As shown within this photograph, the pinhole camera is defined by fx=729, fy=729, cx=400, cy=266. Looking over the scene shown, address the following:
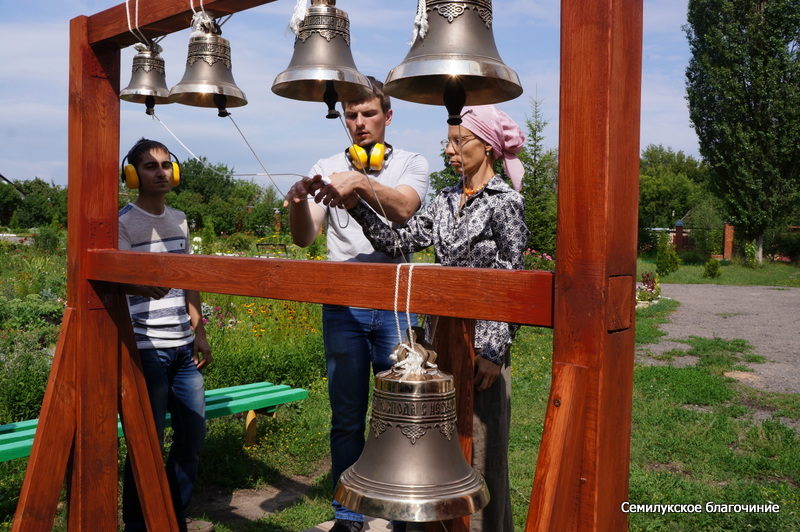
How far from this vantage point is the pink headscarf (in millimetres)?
2746

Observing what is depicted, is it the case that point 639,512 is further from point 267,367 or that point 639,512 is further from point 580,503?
point 267,367

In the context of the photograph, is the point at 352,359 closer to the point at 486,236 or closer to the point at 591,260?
the point at 486,236

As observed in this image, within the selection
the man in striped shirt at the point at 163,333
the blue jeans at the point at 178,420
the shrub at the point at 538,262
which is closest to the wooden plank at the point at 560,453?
the man in striped shirt at the point at 163,333

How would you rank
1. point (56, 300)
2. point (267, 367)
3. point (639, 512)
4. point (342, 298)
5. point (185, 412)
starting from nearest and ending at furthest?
point (342, 298), point (185, 412), point (639, 512), point (267, 367), point (56, 300)

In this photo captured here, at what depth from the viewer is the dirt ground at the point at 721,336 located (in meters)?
4.45

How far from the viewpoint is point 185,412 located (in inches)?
143

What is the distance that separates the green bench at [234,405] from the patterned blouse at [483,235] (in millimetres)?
2180

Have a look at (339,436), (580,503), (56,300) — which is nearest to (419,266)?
(580,503)

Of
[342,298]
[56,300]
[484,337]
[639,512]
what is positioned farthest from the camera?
[56,300]

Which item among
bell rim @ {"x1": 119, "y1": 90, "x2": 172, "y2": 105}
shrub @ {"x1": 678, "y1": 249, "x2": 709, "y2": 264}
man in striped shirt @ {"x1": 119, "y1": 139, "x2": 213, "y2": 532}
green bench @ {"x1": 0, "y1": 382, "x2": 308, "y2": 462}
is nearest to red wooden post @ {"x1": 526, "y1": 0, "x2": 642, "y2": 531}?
→ bell rim @ {"x1": 119, "y1": 90, "x2": 172, "y2": 105}

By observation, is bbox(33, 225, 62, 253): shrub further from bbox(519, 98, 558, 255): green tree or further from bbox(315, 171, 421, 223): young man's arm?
bbox(315, 171, 421, 223): young man's arm

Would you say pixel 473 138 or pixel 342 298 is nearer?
pixel 342 298

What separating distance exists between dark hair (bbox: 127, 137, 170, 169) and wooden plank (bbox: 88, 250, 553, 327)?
3.10 feet

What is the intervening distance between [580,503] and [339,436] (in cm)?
186
